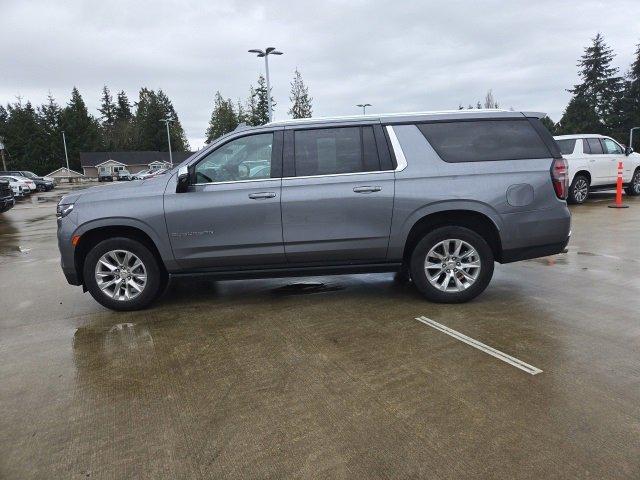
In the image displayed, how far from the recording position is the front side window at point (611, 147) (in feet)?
45.3

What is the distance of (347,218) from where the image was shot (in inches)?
194

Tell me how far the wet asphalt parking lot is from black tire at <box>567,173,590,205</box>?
8520 millimetres

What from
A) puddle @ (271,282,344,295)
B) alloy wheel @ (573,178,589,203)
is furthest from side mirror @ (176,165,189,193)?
alloy wheel @ (573,178,589,203)

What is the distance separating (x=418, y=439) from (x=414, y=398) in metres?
0.47

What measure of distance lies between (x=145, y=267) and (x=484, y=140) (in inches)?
153

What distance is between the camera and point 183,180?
4.88m

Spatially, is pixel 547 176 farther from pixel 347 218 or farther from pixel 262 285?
pixel 262 285

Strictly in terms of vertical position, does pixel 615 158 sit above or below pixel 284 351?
above

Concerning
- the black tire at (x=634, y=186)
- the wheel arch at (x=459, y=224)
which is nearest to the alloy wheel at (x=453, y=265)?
the wheel arch at (x=459, y=224)

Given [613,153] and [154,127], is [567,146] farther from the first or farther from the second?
[154,127]

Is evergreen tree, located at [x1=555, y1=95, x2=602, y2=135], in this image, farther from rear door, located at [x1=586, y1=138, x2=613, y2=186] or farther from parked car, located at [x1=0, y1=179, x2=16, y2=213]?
parked car, located at [x1=0, y1=179, x2=16, y2=213]

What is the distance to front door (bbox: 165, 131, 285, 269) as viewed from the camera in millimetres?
4922

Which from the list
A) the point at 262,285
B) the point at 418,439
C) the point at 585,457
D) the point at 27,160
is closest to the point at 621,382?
the point at 585,457

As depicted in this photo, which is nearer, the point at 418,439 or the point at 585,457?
the point at 585,457
